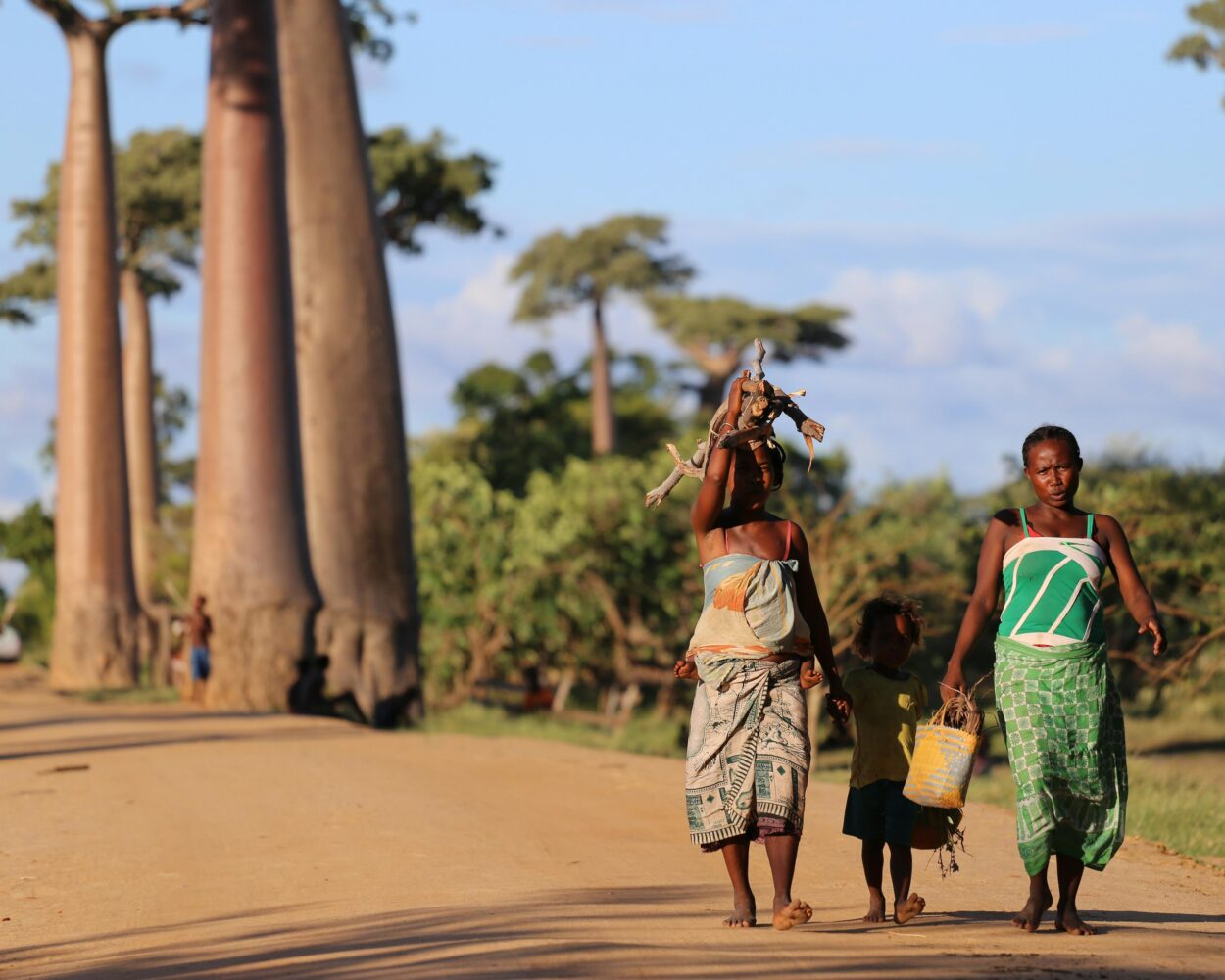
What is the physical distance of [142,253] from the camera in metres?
45.0

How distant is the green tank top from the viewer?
259 inches

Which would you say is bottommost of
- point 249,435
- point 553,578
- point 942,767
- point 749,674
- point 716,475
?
point 942,767

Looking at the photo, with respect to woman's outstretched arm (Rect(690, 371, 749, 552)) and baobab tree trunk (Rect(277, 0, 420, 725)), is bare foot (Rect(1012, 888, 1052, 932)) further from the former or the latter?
baobab tree trunk (Rect(277, 0, 420, 725))

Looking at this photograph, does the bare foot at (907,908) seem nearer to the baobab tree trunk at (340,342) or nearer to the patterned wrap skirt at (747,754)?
the patterned wrap skirt at (747,754)

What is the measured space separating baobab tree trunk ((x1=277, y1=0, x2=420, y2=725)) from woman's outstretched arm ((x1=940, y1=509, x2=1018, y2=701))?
50.7ft

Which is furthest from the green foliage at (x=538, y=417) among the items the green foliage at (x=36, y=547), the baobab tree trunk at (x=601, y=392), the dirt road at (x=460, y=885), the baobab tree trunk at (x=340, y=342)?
the dirt road at (x=460, y=885)

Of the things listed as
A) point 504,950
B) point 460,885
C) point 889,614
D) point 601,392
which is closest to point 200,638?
point 460,885

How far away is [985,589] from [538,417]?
4572cm

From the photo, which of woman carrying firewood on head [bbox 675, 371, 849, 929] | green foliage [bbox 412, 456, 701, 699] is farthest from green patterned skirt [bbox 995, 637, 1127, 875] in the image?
green foliage [bbox 412, 456, 701, 699]

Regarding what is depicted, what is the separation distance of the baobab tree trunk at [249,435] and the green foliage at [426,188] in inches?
682

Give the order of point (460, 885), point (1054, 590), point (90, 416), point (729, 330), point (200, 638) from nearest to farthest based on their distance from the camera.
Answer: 1. point (1054, 590)
2. point (460, 885)
3. point (200, 638)
4. point (90, 416)
5. point (729, 330)

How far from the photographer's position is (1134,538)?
864 inches

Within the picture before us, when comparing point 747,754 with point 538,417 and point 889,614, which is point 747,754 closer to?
point 889,614

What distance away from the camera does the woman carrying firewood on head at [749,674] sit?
6375mm
